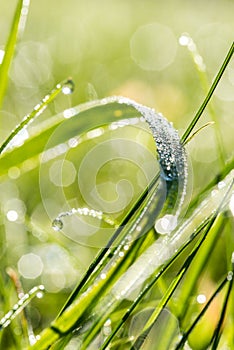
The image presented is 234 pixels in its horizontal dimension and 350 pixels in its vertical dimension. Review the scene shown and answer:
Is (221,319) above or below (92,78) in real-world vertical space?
below

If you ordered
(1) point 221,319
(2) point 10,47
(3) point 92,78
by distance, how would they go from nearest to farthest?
(1) point 221,319
(2) point 10,47
(3) point 92,78

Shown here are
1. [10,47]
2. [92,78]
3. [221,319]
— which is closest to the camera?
[221,319]

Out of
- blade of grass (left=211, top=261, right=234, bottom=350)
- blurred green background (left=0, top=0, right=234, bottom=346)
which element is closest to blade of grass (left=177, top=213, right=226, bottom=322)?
blade of grass (left=211, top=261, right=234, bottom=350)

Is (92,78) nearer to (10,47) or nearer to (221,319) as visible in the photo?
(10,47)

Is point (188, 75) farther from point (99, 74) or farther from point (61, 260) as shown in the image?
point (61, 260)

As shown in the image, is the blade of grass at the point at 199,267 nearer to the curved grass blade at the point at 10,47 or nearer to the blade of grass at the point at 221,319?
the blade of grass at the point at 221,319

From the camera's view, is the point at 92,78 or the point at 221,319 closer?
the point at 221,319

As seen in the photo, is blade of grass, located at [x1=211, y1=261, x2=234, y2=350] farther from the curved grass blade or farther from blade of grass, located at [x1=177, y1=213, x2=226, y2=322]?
the curved grass blade

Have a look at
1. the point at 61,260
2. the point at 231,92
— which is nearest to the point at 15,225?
the point at 61,260

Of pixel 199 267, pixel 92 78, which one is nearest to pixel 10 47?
pixel 199 267
